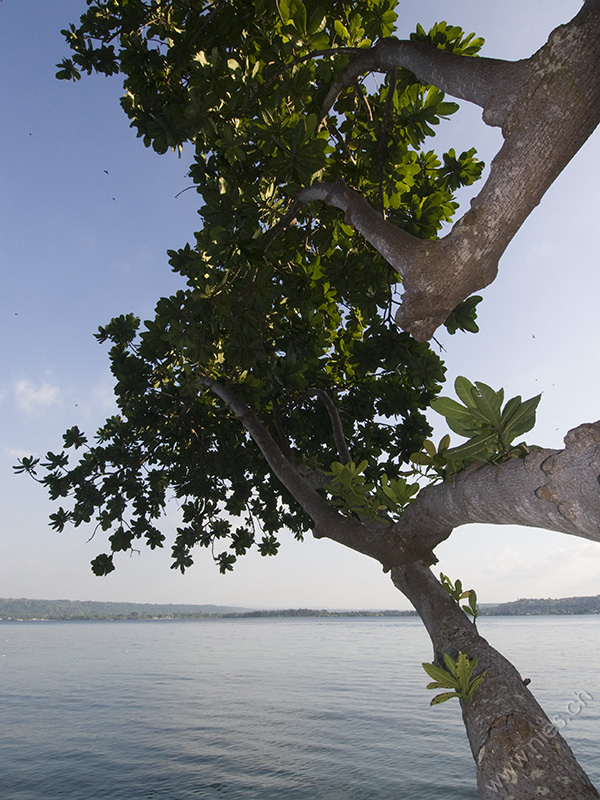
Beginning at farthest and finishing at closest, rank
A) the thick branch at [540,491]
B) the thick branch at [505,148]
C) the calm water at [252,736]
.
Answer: the calm water at [252,736]
the thick branch at [505,148]
the thick branch at [540,491]

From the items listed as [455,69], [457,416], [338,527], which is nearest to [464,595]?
[338,527]

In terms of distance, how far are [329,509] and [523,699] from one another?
7.18ft

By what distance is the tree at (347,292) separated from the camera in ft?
7.21

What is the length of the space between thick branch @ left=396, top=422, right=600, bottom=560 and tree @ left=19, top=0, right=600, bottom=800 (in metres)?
0.01

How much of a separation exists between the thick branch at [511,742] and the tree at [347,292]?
0.01 metres

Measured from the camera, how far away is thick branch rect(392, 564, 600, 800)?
2262 millimetres

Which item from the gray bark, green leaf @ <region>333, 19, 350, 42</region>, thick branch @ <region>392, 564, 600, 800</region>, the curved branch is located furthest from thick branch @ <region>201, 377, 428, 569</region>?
green leaf @ <region>333, 19, 350, 42</region>

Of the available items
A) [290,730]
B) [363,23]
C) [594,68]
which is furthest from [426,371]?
[290,730]

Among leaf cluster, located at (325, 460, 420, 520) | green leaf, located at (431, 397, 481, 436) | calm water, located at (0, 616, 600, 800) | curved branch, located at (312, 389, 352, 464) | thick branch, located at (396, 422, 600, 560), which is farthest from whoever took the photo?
calm water, located at (0, 616, 600, 800)

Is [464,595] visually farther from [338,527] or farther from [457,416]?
[457,416]

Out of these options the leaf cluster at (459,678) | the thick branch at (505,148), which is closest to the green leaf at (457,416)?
the thick branch at (505,148)

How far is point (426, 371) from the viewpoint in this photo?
6008 mm

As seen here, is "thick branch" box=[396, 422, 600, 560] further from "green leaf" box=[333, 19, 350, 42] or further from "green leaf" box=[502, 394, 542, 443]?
"green leaf" box=[333, 19, 350, 42]

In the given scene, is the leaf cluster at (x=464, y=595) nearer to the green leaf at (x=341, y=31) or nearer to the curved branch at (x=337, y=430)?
the curved branch at (x=337, y=430)
